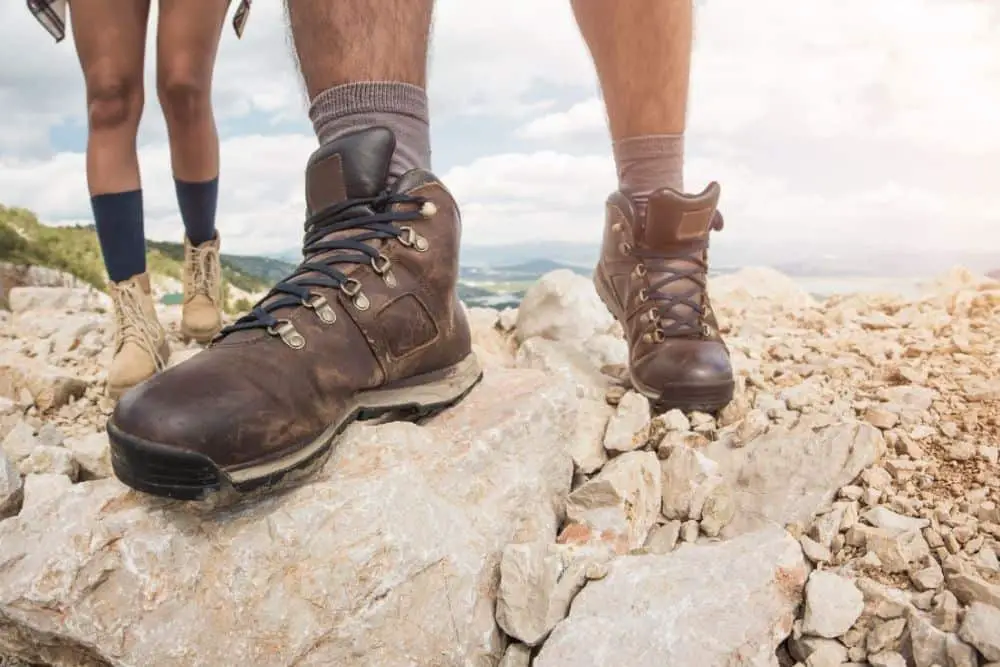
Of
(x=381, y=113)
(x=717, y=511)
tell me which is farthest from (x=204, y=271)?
(x=717, y=511)

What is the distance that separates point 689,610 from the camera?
1.18 meters

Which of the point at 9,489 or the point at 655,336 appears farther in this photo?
the point at 655,336

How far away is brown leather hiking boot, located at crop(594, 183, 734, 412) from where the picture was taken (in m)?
1.87

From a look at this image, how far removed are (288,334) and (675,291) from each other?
1059mm

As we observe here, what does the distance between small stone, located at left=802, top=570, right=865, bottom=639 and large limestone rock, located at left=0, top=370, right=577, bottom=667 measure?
51 centimetres

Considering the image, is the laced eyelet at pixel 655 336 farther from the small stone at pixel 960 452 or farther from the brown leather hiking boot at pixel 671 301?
the small stone at pixel 960 452

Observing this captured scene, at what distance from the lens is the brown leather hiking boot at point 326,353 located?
3.92ft

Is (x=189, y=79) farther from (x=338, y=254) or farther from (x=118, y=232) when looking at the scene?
(x=338, y=254)

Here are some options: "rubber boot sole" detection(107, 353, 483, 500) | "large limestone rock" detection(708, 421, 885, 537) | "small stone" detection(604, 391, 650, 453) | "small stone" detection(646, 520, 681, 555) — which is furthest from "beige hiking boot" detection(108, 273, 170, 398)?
"large limestone rock" detection(708, 421, 885, 537)

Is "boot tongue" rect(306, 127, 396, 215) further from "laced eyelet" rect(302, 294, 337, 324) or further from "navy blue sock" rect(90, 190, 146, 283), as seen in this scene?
"navy blue sock" rect(90, 190, 146, 283)

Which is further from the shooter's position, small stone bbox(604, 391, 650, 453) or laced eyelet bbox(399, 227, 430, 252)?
small stone bbox(604, 391, 650, 453)

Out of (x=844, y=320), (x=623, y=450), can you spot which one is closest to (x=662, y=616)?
(x=623, y=450)

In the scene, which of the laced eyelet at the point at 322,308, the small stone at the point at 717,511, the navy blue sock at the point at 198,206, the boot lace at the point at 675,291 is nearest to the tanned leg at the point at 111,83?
the navy blue sock at the point at 198,206

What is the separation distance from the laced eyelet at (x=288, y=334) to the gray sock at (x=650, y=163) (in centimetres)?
105
